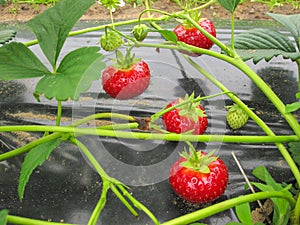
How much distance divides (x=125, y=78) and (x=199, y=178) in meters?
0.33

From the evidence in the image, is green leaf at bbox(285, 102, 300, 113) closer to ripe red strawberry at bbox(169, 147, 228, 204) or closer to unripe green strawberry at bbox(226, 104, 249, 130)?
ripe red strawberry at bbox(169, 147, 228, 204)

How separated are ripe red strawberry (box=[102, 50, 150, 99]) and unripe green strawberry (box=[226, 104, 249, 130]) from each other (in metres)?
0.27

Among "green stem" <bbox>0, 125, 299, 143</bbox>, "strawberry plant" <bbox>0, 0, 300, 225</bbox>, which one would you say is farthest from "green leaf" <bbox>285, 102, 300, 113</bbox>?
"green stem" <bbox>0, 125, 299, 143</bbox>

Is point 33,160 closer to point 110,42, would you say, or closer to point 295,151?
point 110,42

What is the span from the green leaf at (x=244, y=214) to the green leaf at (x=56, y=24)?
0.47m

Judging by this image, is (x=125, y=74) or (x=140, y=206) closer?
(x=140, y=206)

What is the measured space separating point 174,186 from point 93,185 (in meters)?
0.21

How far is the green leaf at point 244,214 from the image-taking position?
897mm

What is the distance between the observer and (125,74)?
3.73 feet

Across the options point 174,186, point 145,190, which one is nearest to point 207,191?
point 174,186

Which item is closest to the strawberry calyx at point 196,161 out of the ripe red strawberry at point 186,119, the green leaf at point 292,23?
the ripe red strawberry at point 186,119

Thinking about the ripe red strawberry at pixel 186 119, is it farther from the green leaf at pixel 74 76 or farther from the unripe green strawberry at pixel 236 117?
the green leaf at pixel 74 76

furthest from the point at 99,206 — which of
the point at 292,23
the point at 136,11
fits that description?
the point at 136,11

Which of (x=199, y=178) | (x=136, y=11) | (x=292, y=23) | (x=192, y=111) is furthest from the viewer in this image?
(x=136, y=11)
